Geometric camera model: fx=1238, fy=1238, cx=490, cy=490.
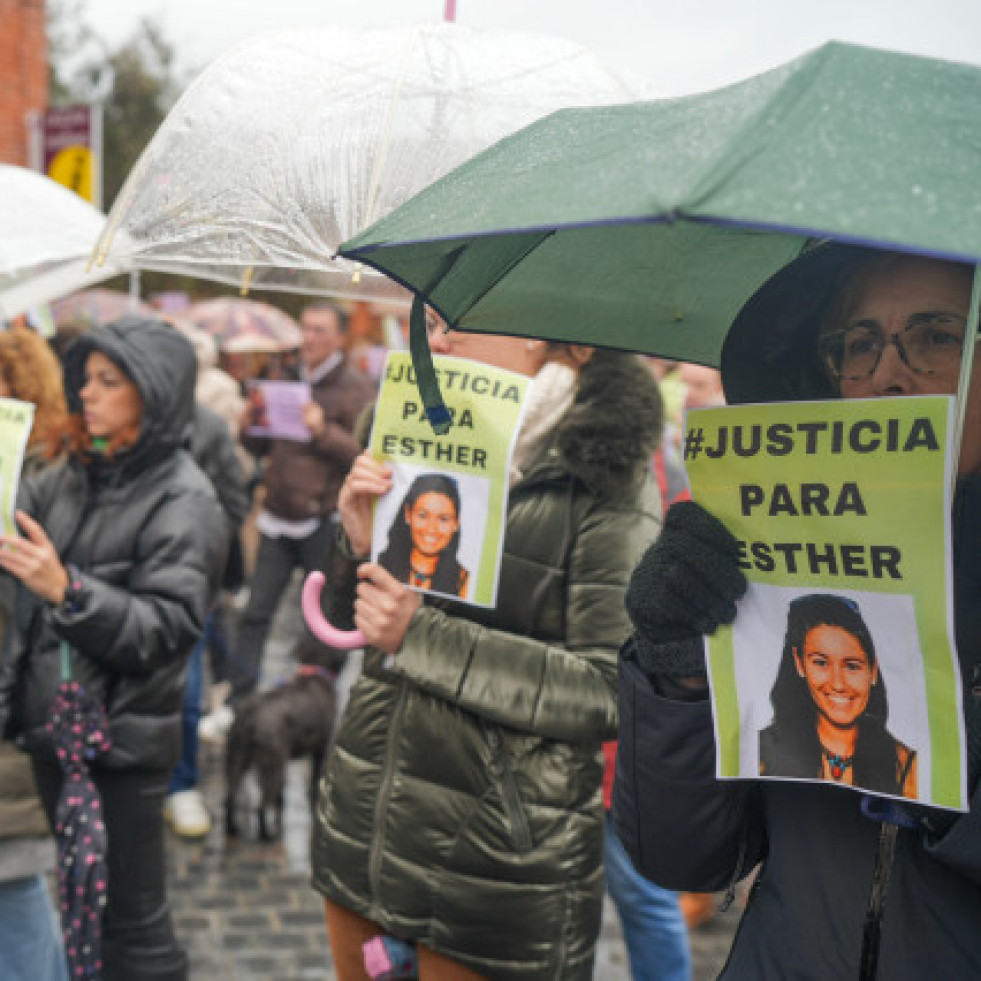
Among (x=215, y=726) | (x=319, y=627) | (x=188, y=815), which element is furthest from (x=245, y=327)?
(x=319, y=627)

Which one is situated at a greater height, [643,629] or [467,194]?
[467,194]

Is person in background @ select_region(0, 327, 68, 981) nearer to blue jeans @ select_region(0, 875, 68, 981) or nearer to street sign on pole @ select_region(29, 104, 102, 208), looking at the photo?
blue jeans @ select_region(0, 875, 68, 981)

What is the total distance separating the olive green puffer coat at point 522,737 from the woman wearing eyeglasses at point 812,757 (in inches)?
25.5

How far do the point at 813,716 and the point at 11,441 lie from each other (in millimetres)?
2091

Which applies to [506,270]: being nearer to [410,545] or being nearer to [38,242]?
[410,545]

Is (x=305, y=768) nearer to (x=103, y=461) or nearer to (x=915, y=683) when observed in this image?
(x=103, y=461)

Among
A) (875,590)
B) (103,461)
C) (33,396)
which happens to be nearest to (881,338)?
(875,590)

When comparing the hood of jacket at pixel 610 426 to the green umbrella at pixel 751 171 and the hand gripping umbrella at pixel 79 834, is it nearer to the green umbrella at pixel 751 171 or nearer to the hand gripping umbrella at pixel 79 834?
the green umbrella at pixel 751 171

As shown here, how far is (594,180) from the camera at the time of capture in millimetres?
1129

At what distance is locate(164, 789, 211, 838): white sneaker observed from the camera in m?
5.07

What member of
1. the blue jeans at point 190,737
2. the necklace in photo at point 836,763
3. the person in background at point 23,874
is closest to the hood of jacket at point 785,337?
the necklace in photo at point 836,763

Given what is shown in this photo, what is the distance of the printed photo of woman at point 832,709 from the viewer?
133 centimetres

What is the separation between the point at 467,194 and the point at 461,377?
97 cm

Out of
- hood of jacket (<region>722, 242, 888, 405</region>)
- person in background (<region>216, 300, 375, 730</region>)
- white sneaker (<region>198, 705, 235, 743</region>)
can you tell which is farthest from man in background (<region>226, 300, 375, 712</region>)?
hood of jacket (<region>722, 242, 888, 405</region>)
